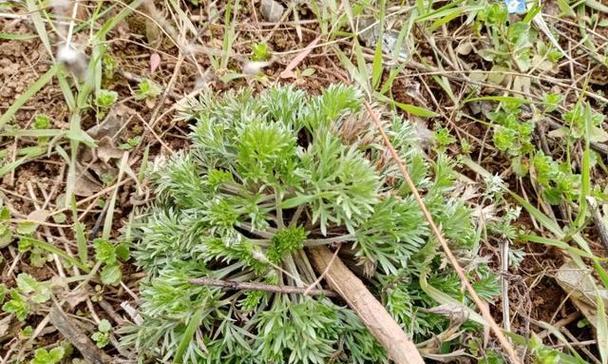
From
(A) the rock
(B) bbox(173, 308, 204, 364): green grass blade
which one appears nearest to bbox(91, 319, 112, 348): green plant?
(B) bbox(173, 308, 204, 364): green grass blade

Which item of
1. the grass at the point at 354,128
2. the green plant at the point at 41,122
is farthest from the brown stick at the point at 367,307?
the green plant at the point at 41,122

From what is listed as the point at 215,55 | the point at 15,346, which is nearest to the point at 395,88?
the point at 215,55

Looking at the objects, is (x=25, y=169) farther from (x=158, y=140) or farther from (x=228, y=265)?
(x=228, y=265)

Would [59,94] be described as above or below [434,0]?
below

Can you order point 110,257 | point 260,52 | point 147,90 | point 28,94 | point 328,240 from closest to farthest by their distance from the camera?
point 328,240 → point 110,257 → point 28,94 → point 147,90 → point 260,52

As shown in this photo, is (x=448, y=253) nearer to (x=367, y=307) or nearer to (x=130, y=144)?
(x=367, y=307)

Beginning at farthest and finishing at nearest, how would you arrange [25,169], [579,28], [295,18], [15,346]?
1. [579,28]
2. [295,18]
3. [25,169]
4. [15,346]

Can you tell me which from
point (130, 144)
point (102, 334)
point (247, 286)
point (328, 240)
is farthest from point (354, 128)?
point (102, 334)
